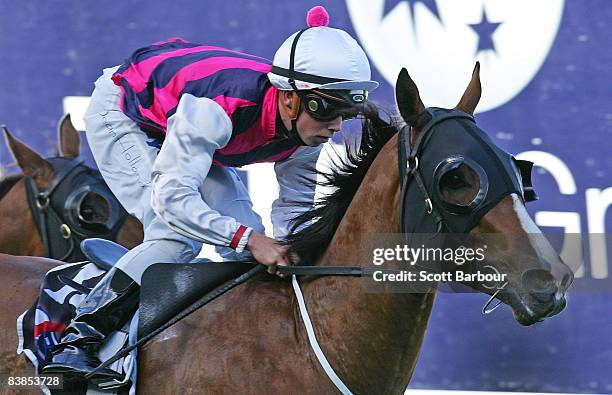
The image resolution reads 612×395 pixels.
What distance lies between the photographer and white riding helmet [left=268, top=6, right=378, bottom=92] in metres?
2.77

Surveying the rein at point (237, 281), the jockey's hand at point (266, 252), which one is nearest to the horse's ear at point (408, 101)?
the rein at point (237, 281)

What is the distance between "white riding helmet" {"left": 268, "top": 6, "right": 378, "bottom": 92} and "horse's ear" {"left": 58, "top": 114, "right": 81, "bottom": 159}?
6.41 feet

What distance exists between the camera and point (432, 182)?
2426mm

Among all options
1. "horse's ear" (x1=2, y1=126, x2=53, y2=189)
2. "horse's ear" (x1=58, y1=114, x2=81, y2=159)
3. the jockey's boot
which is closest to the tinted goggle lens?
the jockey's boot

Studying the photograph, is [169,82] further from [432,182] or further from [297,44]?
[432,182]

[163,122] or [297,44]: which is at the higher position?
[297,44]

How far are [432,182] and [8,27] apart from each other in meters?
3.52

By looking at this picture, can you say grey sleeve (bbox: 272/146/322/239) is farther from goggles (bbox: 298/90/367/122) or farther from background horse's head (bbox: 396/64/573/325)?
background horse's head (bbox: 396/64/573/325)

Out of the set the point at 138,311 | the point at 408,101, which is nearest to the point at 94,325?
the point at 138,311

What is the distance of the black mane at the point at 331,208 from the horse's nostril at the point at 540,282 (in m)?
0.59

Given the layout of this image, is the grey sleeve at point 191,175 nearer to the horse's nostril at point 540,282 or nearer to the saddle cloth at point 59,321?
the saddle cloth at point 59,321

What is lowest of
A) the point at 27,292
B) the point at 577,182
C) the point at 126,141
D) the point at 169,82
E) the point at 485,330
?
the point at 485,330

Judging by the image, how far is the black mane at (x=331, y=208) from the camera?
8.96 feet

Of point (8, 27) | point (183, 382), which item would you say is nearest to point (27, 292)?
point (183, 382)
